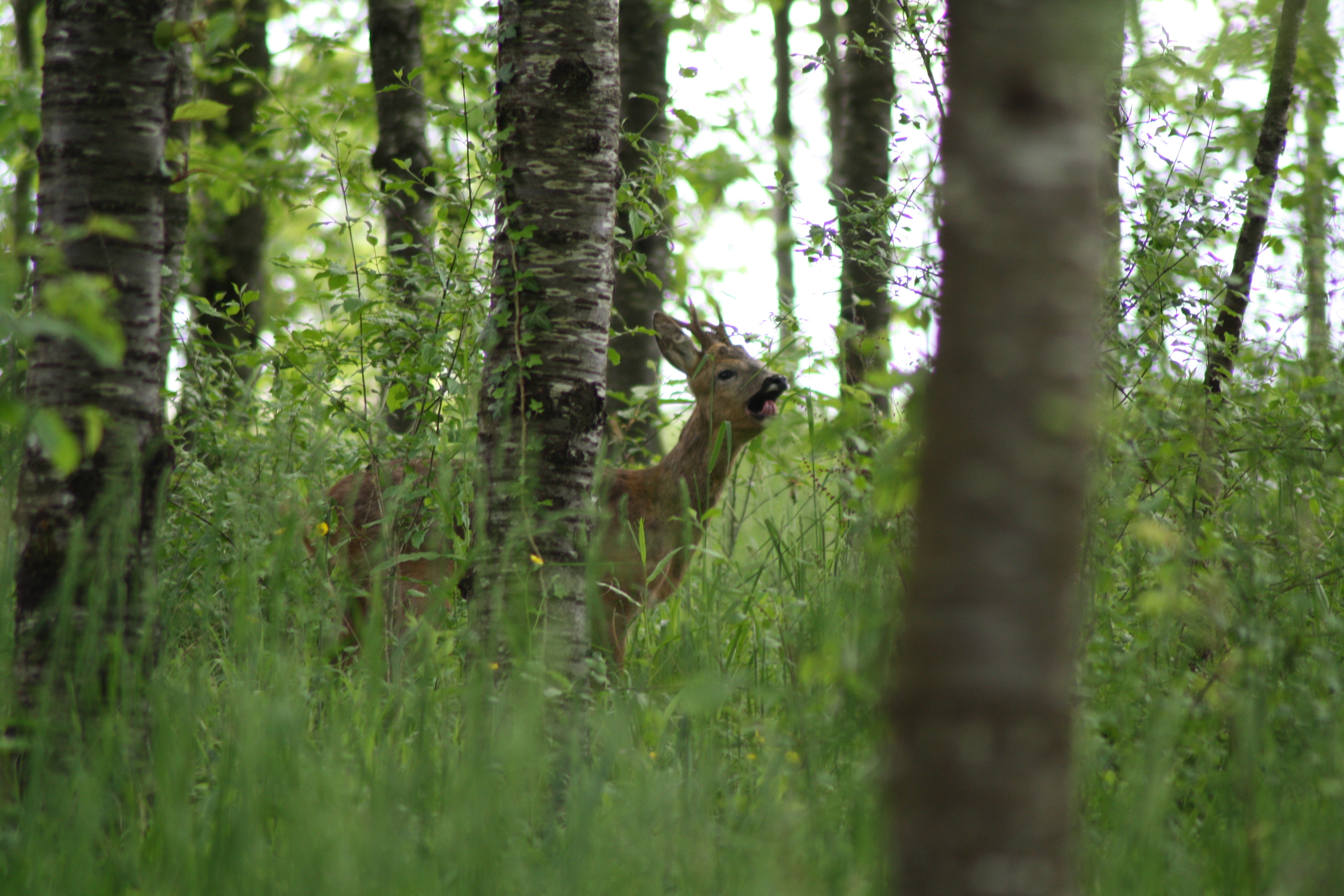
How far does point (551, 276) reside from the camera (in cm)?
368

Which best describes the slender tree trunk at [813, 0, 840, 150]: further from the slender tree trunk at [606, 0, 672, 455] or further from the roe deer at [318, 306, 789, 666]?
the roe deer at [318, 306, 789, 666]

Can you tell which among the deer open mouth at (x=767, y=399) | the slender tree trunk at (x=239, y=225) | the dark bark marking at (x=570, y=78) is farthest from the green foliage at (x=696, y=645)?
the slender tree trunk at (x=239, y=225)

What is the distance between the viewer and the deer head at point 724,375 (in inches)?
259

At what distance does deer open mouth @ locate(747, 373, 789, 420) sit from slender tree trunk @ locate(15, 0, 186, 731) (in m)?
4.18

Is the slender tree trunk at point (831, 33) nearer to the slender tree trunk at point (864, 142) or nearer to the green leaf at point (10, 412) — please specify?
the slender tree trunk at point (864, 142)

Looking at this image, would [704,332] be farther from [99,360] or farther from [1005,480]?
[1005,480]

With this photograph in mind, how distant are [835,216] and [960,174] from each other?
3.43 meters

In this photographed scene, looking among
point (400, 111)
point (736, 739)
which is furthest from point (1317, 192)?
point (400, 111)

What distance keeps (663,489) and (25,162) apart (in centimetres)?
358

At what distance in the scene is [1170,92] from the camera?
178 inches

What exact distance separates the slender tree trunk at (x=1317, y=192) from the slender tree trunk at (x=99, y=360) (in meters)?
4.05

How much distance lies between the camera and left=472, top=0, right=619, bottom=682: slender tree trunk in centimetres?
360

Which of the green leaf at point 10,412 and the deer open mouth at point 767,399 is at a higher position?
the deer open mouth at point 767,399

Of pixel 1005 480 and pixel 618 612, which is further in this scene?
pixel 618 612
